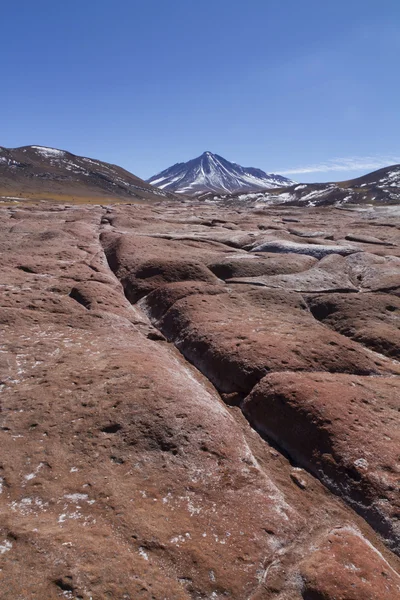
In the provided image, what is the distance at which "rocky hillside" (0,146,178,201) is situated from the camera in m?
128

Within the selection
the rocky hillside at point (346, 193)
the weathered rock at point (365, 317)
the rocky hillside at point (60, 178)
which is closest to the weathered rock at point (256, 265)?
the weathered rock at point (365, 317)

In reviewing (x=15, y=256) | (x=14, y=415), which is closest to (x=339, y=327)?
(x=14, y=415)

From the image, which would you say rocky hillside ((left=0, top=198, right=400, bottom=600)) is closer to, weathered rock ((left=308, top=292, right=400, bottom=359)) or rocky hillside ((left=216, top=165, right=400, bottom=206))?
weathered rock ((left=308, top=292, right=400, bottom=359))

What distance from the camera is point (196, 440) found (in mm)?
4809

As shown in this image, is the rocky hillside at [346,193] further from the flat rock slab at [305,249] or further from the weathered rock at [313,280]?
the weathered rock at [313,280]

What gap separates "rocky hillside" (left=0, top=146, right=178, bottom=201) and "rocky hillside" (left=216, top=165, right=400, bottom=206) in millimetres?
34499

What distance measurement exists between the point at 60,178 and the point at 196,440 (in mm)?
156731

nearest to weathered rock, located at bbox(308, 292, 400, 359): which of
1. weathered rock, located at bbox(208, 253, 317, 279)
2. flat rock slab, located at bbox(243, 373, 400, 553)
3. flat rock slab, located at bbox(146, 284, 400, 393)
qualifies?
flat rock slab, located at bbox(146, 284, 400, 393)

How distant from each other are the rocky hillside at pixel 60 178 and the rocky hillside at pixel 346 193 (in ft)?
113

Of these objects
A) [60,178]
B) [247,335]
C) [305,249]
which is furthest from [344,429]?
[60,178]

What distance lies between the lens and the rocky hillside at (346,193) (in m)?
117

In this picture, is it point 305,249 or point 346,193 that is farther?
point 346,193

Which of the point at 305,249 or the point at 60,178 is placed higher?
the point at 60,178

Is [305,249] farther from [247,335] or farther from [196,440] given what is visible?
[196,440]
